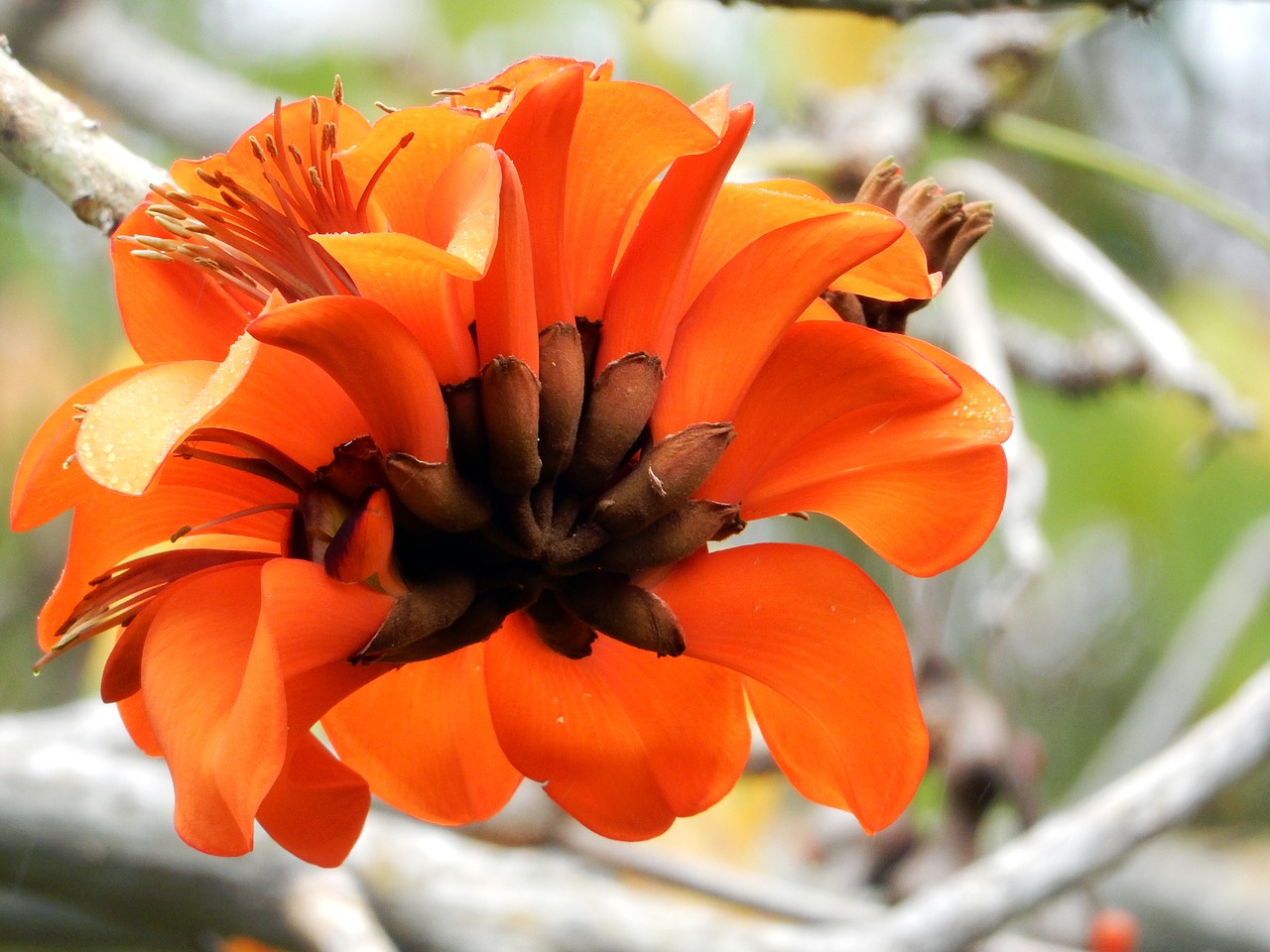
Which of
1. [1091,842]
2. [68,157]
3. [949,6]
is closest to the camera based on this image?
[68,157]

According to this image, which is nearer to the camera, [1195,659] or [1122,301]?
[1122,301]

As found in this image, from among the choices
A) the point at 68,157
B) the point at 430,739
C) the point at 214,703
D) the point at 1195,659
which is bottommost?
the point at 1195,659

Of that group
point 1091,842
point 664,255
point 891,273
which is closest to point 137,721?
point 664,255

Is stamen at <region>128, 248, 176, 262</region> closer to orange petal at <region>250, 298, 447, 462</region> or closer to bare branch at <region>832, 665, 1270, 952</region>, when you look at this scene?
orange petal at <region>250, 298, 447, 462</region>

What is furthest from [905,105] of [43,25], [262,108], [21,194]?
[21,194]

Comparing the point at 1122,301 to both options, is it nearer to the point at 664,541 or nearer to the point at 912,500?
the point at 912,500

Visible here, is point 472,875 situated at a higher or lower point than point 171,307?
lower
